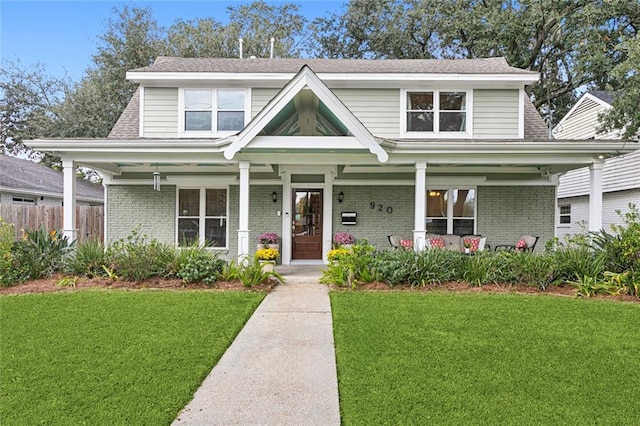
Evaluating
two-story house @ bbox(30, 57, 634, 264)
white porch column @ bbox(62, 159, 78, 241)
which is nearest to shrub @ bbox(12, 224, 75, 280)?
white porch column @ bbox(62, 159, 78, 241)

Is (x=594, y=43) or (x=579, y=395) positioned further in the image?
(x=594, y=43)

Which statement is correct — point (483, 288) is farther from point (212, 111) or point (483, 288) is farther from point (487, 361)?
point (212, 111)

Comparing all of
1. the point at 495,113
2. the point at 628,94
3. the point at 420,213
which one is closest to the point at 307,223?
the point at 420,213

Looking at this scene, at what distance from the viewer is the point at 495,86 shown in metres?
10.9

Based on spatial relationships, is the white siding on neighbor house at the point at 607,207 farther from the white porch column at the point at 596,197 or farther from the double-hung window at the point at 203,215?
the double-hung window at the point at 203,215

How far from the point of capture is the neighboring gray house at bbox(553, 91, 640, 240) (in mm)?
14477

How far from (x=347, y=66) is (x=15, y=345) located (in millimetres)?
11237

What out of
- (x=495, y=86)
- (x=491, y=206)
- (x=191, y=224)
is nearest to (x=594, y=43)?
(x=495, y=86)

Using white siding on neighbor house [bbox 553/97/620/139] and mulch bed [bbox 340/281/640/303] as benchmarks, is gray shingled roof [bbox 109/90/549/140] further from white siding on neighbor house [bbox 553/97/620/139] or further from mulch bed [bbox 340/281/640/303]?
white siding on neighbor house [bbox 553/97/620/139]

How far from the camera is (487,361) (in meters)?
4.03

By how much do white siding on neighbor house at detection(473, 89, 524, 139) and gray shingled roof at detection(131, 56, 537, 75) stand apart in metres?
0.63

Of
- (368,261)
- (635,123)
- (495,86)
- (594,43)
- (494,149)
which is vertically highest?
(594,43)

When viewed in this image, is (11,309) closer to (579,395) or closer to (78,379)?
(78,379)

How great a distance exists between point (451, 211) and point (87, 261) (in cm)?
945
